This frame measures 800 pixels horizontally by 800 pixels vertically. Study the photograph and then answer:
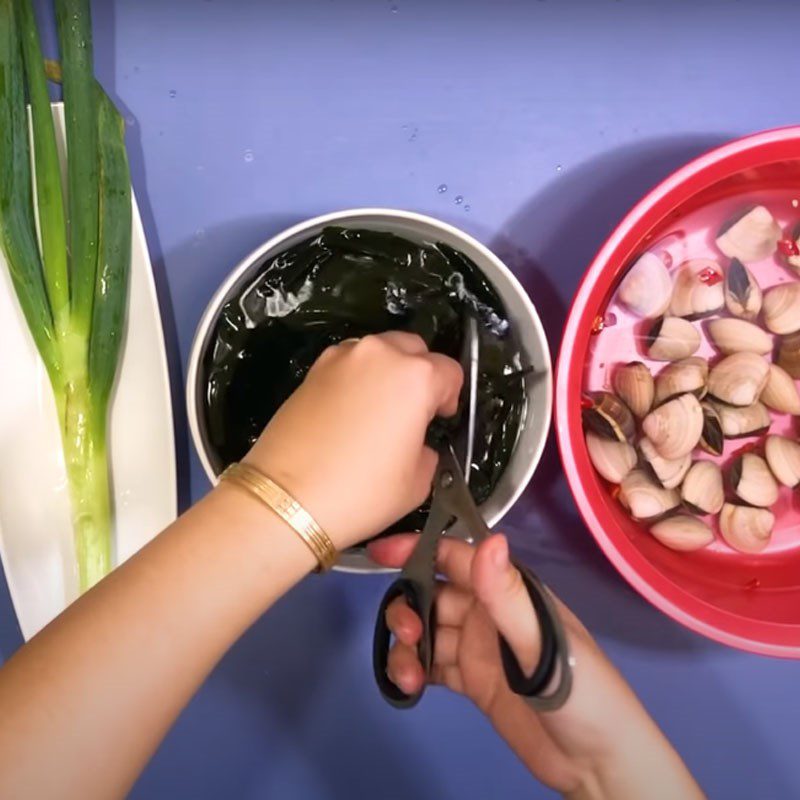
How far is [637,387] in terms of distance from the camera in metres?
0.71

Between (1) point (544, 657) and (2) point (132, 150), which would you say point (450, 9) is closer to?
(2) point (132, 150)

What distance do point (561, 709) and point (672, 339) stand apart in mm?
365

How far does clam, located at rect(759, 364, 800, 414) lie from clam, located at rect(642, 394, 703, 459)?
8 centimetres

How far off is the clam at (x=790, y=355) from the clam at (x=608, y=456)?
0.17 meters

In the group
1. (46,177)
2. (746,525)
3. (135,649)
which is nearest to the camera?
(135,649)

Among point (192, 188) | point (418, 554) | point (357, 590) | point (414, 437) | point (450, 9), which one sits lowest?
point (357, 590)

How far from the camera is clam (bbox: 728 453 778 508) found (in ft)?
2.38

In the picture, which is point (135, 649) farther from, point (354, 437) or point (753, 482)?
point (753, 482)

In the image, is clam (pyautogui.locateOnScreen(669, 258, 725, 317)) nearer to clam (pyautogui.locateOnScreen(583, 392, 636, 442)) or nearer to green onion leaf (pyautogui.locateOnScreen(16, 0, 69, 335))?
clam (pyautogui.locateOnScreen(583, 392, 636, 442))

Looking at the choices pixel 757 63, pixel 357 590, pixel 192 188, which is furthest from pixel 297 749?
pixel 757 63

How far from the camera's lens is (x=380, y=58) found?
68 centimetres

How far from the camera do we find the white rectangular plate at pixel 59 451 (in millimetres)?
645

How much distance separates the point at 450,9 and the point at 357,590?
513mm

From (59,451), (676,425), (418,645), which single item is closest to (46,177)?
(59,451)
